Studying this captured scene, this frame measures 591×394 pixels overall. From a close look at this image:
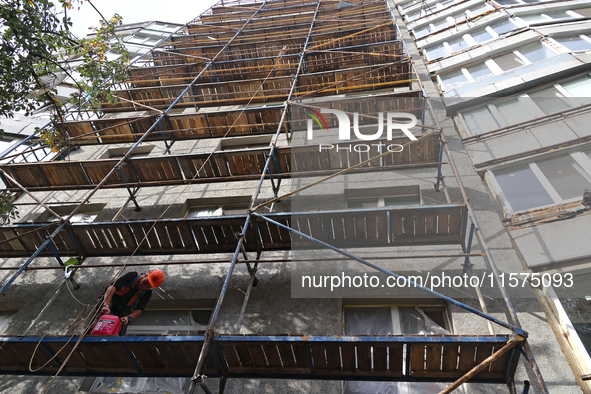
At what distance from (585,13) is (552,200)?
500 inches

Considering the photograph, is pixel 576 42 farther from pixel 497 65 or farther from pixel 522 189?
pixel 522 189

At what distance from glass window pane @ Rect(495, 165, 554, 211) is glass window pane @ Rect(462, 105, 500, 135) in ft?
8.02

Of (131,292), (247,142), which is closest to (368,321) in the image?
(131,292)

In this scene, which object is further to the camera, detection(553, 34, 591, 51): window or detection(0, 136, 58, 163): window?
detection(0, 136, 58, 163): window

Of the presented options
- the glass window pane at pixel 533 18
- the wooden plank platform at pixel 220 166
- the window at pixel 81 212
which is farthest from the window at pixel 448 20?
the window at pixel 81 212

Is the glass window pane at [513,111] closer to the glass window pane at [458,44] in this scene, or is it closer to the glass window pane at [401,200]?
the glass window pane at [401,200]

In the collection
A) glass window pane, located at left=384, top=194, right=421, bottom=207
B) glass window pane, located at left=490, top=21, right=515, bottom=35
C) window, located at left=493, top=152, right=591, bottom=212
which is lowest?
glass window pane, located at left=384, top=194, right=421, bottom=207

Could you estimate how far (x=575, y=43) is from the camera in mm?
12742

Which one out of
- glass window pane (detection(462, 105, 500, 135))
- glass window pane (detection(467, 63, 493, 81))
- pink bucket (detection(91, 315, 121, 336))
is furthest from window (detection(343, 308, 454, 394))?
glass window pane (detection(467, 63, 493, 81))

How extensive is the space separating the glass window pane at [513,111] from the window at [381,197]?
422cm

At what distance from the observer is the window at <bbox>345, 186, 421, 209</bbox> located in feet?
33.6

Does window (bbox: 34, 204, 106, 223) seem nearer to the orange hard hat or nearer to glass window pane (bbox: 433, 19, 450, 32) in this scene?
the orange hard hat

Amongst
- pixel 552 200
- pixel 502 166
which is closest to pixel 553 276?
pixel 552 200

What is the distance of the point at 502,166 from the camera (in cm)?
941
